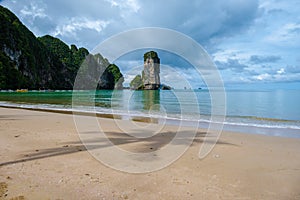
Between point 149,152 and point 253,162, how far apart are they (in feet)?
8.91

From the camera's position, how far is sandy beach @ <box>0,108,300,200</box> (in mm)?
3617

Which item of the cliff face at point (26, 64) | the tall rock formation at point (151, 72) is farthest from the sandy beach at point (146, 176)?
the cliff face at point (26, 64)

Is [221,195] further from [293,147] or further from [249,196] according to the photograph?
[293,147]

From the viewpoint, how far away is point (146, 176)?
→ 14.3 ft

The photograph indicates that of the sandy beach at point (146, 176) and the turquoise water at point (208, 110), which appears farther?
the turquoise water at point (208, 110)

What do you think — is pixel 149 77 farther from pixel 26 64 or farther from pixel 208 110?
pixel 26 64

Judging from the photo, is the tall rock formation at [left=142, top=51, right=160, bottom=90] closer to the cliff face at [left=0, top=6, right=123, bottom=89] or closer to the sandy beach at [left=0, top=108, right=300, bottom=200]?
the cliff face at [left=0, top=6, right=123, bottom=89]

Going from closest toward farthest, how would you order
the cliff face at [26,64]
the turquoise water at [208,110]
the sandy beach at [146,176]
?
the sandy beach at [146,176] → the turquoise water at [208,110] → the cliff face at [26,64]

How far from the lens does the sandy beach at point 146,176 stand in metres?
3.62

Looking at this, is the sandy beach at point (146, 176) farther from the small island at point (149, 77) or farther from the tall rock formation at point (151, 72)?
the tall rock formation at point (151, 72)

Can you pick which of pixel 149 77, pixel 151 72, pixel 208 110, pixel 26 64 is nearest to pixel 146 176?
pixel 208 110

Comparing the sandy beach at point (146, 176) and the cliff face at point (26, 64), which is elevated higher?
the cliff face at point (26, 64)

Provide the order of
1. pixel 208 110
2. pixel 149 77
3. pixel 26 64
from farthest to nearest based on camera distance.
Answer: pixel 26 64
pixel 149 77
pixel 208 110

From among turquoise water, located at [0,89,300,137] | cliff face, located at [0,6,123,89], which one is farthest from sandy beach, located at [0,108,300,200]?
cliff face, located at [0,6,123,89]
